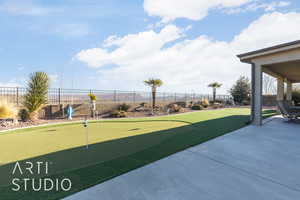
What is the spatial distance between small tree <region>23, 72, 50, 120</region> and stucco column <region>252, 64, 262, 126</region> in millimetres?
11665

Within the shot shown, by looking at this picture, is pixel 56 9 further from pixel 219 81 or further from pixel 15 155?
pixel 219 81

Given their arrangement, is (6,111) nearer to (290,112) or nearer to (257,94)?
(257,94)

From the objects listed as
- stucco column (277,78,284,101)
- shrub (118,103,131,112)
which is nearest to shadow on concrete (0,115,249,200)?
shrub (118,103,131,112)

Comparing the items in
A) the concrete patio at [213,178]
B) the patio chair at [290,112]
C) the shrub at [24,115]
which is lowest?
the concrete patio at [213,178]

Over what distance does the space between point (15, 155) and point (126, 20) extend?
792 cm

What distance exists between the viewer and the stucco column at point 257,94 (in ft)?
21.3

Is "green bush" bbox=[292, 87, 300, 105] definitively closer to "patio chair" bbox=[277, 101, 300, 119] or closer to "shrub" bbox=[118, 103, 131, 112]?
"patio chair" bbox=[277, 101, 300, 119]

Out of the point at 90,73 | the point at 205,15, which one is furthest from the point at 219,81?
the point at 90,73

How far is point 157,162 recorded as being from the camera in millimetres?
2912

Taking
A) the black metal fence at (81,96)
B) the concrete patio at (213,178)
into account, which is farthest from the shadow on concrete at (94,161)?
the black metal fence at (81,96)

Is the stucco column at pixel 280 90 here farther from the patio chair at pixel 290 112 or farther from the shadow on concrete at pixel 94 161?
the shadow on concrete at pixel 94 161

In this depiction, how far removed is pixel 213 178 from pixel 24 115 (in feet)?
34.1

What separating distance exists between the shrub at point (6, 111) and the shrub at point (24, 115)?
544 mm

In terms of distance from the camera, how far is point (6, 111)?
7562 millimetres
